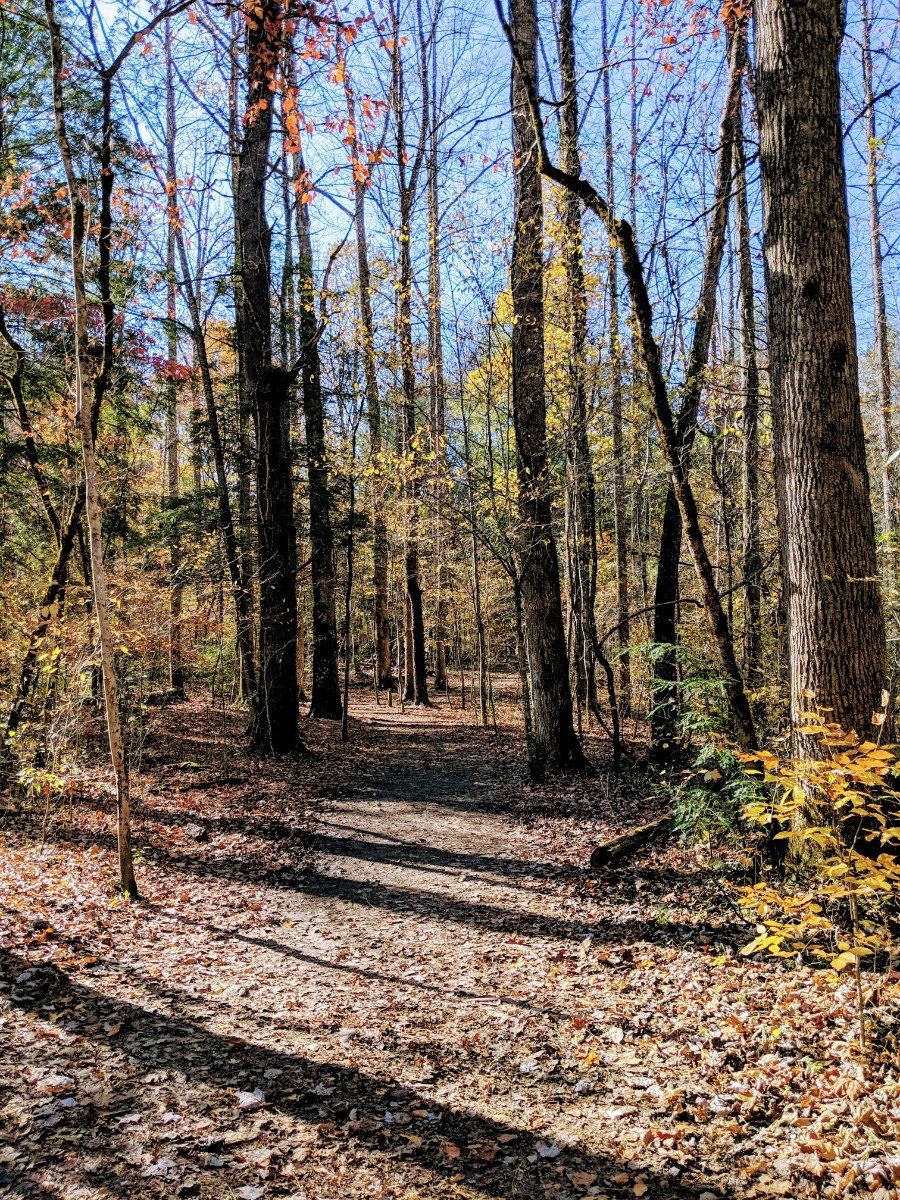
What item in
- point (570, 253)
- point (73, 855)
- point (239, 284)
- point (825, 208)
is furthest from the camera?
point (239, 284)

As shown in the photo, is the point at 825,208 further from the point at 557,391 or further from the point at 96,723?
the point at 96,723

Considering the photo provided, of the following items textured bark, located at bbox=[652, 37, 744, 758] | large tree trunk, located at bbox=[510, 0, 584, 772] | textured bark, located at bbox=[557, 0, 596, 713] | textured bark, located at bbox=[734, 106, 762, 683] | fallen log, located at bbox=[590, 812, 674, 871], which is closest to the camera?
fallen log, located at bbox=[590, 812, 674, 871]

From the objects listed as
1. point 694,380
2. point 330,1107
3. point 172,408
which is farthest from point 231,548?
point 330,1107

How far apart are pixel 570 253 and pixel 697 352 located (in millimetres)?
2624

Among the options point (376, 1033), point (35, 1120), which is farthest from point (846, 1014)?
point (35, 1120)

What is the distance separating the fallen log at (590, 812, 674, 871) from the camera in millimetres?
6242

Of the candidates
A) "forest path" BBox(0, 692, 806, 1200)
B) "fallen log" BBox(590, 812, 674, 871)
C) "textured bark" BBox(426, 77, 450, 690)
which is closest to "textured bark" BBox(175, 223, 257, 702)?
"textured bark" BBox(426, 77, 450, 690)

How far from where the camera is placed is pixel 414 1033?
3.97m

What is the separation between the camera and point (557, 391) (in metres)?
10.3

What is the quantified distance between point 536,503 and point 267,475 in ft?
15.7

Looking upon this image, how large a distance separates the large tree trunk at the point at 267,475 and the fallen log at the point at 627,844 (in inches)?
261

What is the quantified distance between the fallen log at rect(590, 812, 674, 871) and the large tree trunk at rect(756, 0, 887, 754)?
247 centimetres

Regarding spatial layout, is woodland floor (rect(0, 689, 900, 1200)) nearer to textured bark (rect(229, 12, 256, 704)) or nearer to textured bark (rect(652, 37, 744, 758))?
textured bark (rect(652, 37, 744, 758))

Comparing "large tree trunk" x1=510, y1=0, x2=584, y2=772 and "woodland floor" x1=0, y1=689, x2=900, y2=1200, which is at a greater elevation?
"large tree trunk" x1=510, y1=0, x2=584, y2=772
